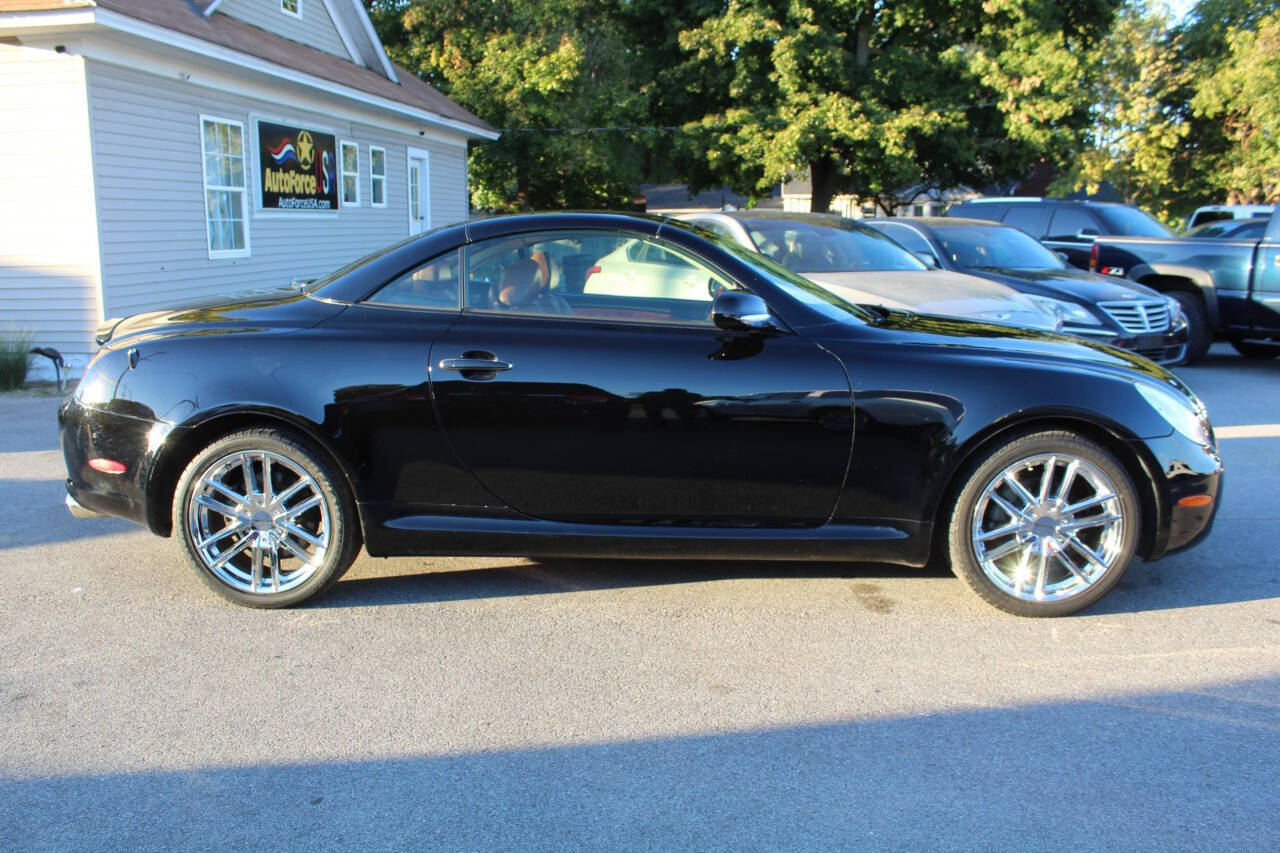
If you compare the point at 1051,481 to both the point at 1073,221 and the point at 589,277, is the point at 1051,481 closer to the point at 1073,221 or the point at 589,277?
the point at 589,277

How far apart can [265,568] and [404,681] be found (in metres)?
1.05

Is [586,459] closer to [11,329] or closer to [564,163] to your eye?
[11,329]

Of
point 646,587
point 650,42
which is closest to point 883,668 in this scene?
point 646,587

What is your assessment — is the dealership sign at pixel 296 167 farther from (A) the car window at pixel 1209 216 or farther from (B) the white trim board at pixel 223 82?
(A) the car window at pixel 1209 216

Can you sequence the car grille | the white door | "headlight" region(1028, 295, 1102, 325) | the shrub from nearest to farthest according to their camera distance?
"headlight" region(1028, 295, 1102, 325), the shrub, the car grille, the white door

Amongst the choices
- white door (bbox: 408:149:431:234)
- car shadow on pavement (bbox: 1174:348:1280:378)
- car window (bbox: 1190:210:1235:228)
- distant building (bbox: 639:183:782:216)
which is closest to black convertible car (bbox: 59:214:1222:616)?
car shadow on pavement (bbox: 1174:348:1280:378)

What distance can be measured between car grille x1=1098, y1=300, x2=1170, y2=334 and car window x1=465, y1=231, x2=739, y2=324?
682 cm

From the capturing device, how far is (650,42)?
28672 millimetres

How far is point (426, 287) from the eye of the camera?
14.2 ft

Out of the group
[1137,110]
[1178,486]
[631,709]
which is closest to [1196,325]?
[1178,486]

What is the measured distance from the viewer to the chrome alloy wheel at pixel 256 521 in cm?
422

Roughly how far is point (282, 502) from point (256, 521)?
137 mm

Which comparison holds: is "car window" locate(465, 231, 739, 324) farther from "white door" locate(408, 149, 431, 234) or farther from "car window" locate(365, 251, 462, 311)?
"white door" locate(408, 149, 431, 234)

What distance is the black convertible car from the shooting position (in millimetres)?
4102
